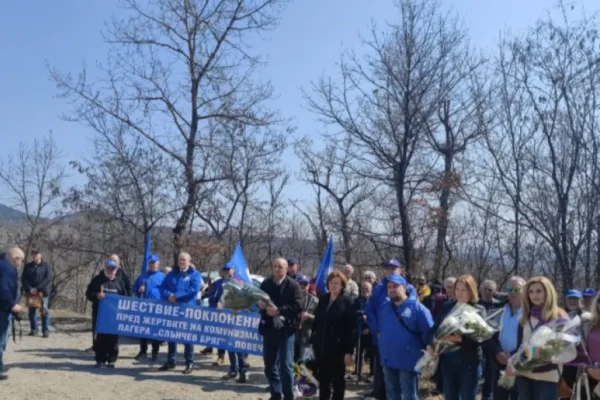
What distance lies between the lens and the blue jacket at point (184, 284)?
10727 mm

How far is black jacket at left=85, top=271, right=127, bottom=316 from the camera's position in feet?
35.8

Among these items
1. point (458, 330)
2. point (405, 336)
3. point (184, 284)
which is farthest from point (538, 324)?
point (184, 284)

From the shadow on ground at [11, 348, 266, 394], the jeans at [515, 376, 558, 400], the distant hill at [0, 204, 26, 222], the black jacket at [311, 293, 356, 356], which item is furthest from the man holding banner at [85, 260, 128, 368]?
the distant hill at [0, 204, 26, 222]

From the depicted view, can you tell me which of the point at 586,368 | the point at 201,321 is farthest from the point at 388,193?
the point at 586,368

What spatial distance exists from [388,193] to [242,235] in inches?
416

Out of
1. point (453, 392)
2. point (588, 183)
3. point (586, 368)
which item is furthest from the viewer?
point (588, 183)

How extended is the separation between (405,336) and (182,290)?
5.44 m

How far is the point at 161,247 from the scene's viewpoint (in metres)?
23.2

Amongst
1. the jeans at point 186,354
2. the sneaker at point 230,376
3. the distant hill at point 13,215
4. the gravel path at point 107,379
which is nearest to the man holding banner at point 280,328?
the gravel path at point 107,379

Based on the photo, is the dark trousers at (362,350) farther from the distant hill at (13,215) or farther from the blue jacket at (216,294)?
the distant hill at (13,215)

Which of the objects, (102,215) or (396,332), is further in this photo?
(102,215)

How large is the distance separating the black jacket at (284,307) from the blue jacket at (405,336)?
1.69m

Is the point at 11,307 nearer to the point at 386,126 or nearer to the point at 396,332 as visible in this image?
Answer: the point at 396,332

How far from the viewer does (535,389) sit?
546cm
